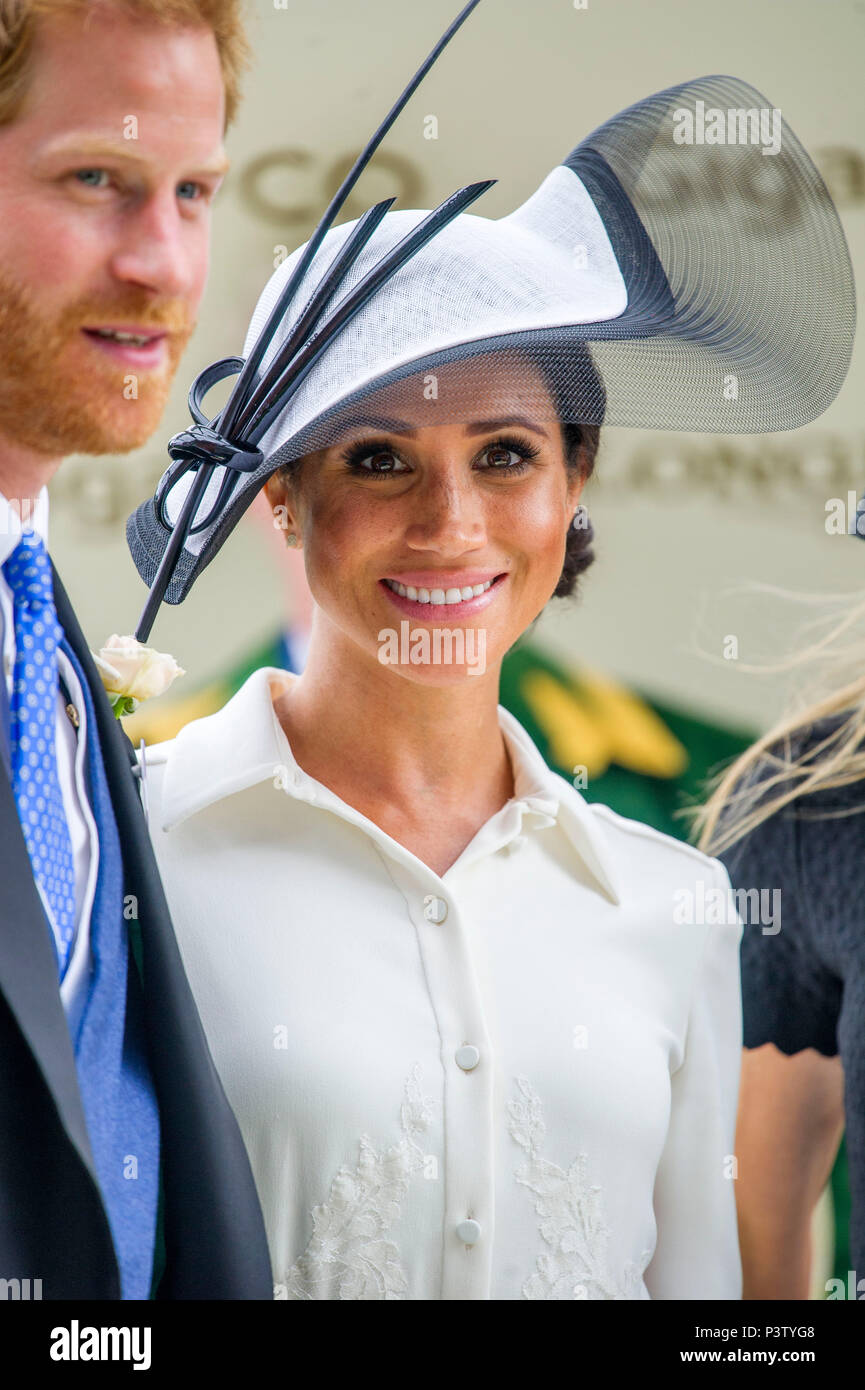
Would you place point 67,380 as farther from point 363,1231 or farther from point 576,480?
point 363,1231

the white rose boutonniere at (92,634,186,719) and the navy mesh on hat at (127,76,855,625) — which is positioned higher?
A: the navy mesh on hat at (127,76,855,625)

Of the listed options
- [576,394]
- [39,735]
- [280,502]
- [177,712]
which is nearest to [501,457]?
[576,394]

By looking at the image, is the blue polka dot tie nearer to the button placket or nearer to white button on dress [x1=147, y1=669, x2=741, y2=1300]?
white button on dress [x1=147, y1=669, x2=741, y2=1300]

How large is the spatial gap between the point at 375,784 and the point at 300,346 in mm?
348

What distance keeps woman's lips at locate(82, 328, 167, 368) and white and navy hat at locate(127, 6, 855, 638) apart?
0.11m

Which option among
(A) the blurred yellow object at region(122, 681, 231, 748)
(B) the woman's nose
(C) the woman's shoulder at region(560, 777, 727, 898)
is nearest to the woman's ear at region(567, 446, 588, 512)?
(B) the woman's nose

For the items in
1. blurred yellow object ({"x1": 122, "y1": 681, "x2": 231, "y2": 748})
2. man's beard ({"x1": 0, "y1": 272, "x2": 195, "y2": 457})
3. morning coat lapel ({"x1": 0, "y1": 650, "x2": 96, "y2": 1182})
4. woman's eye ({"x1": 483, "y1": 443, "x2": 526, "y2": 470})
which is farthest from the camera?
blurred yellow object ({"x1": 122, "y1": 681, "x2": 231, "y2": 748})

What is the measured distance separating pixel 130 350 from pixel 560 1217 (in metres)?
0.68

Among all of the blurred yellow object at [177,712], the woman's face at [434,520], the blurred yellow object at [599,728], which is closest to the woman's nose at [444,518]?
the woman's face at [434,520]

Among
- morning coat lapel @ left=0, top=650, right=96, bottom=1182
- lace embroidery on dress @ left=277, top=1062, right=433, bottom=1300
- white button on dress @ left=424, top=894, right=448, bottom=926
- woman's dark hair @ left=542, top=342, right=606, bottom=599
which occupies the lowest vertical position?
lace embroidery on dress @ left=277, top=1062, right=433, bottom=1300

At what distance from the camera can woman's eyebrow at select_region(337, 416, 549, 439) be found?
3.43 ft

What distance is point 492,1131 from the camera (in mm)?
1028

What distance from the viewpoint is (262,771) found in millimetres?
1090
